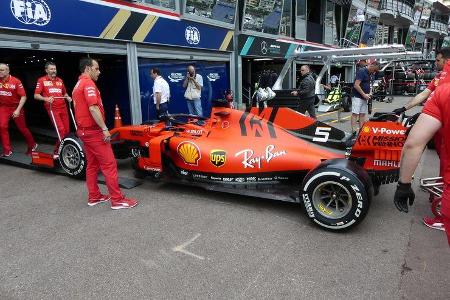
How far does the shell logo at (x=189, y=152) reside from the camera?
4.60 m

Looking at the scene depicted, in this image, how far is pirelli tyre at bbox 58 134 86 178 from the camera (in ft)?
17.7

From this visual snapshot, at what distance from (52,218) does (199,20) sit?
842cm

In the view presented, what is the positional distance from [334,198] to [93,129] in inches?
110

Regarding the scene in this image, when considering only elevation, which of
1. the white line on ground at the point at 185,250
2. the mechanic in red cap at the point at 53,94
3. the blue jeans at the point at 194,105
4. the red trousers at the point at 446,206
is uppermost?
the mechanic in red cap at the point at 53,94

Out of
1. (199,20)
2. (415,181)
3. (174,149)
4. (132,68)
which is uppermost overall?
(199,20)

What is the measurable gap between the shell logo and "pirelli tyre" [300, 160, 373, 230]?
1.46 m

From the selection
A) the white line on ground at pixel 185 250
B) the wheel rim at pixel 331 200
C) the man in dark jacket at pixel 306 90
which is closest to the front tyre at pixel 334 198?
the wheel rim at pixel 331 200

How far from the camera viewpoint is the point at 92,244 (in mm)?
3438

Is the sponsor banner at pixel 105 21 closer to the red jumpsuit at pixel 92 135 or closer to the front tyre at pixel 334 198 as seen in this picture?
the red jumpsuit at pixel 92 135

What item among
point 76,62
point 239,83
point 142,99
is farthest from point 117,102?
point 239,83

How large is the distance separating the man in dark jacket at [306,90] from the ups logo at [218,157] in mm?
4973

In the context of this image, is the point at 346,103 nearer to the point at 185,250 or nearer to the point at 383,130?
the point at 383,130

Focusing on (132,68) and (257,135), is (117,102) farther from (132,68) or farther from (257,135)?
(257,135)

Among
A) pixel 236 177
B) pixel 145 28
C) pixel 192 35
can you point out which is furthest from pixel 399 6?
pixel 236 177
